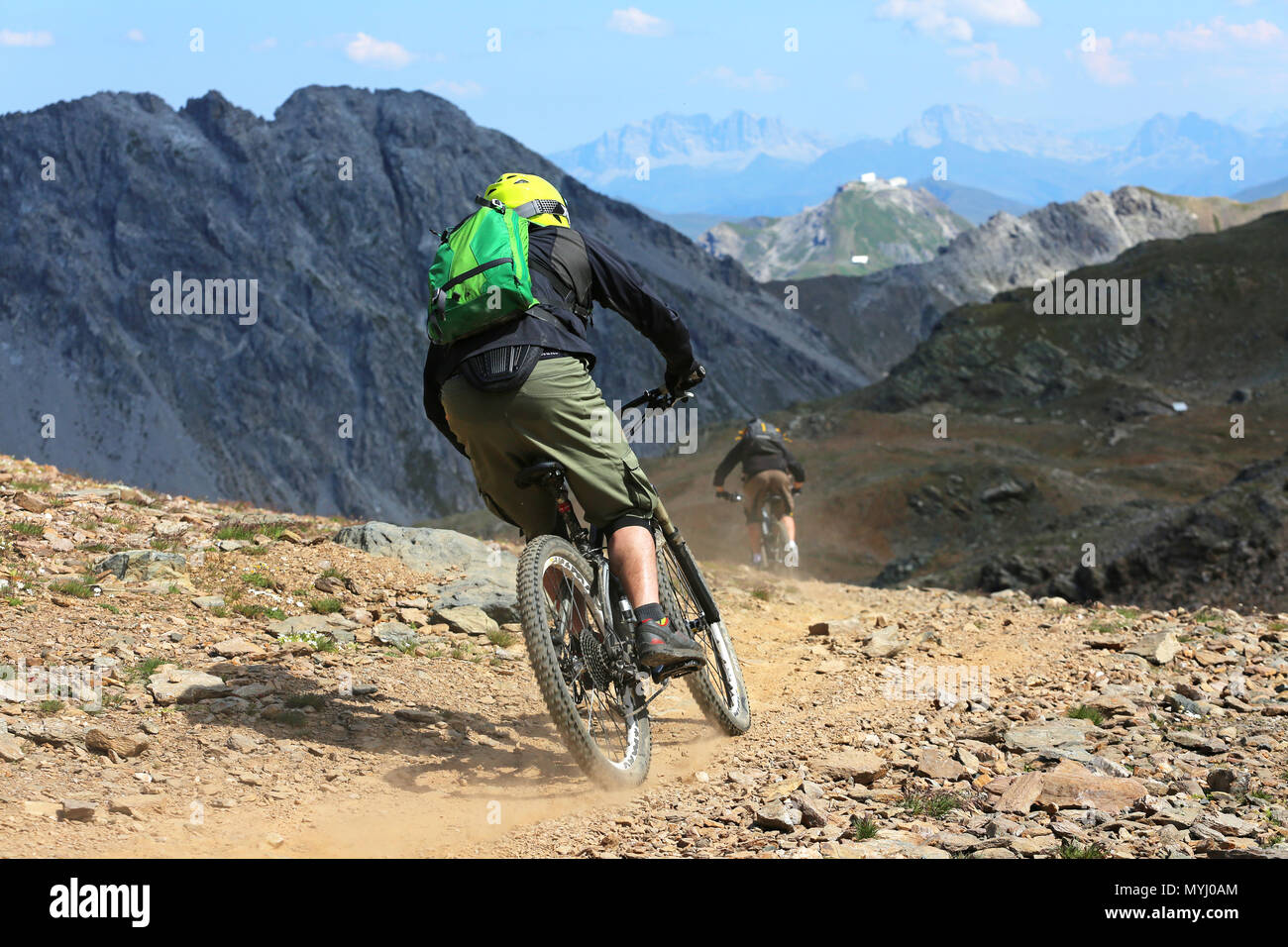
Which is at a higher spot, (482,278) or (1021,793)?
(482,278)

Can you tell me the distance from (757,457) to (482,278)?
1131 cm

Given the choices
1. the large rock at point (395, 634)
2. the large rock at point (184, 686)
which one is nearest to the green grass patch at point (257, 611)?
the large rock at point (395, 634)

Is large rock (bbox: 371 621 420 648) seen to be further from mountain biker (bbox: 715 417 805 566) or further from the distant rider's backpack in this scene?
the distant rider's backpack

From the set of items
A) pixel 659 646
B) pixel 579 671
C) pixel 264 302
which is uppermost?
pixel 264 302

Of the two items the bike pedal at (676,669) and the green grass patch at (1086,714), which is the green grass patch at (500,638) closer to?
the bike pedal at (676,669)

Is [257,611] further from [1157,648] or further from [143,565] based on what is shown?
[1157,648]

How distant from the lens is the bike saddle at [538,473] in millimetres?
5320

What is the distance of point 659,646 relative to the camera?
17.6 feet

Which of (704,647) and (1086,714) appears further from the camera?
(1086,714)

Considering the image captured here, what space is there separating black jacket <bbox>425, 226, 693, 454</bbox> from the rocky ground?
187 cm

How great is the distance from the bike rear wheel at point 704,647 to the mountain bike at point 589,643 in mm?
15

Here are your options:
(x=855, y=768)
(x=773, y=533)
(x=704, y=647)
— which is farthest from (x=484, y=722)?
(x=773, y=533)

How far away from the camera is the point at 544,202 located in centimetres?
565
